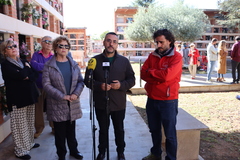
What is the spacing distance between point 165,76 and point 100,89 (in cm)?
90

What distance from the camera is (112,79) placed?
3.05 meters

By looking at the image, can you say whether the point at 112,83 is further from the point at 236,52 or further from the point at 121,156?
the point at 236,52

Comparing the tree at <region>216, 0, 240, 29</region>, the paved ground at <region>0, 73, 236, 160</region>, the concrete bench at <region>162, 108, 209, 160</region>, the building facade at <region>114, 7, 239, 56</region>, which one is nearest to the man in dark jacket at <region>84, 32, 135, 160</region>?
the paved ground at <region>0, 73, 236, 160</region>

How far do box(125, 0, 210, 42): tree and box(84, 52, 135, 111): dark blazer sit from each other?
21.4 meters

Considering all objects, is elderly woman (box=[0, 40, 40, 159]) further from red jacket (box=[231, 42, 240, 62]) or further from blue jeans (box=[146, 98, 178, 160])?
red jacket (box=[231, 42, 240, 62])

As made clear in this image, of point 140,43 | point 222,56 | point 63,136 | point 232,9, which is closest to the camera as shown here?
point 63,136

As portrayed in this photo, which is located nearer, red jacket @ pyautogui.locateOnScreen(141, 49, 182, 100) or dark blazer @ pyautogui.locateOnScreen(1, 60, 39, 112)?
red jacket @ pyautogui.locateOnScreen(141, 49, 182, 100)

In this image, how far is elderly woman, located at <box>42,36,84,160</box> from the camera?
3.06m

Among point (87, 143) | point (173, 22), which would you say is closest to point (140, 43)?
point (173, 22)

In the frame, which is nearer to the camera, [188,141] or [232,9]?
[188,141]

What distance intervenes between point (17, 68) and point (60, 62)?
68 cm

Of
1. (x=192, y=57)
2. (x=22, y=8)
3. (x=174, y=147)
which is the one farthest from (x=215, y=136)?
(x=22, y=8)

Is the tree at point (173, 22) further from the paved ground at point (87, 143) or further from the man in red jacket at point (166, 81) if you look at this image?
the man in red jacket at point (166, 81)

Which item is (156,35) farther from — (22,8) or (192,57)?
(192,57)
